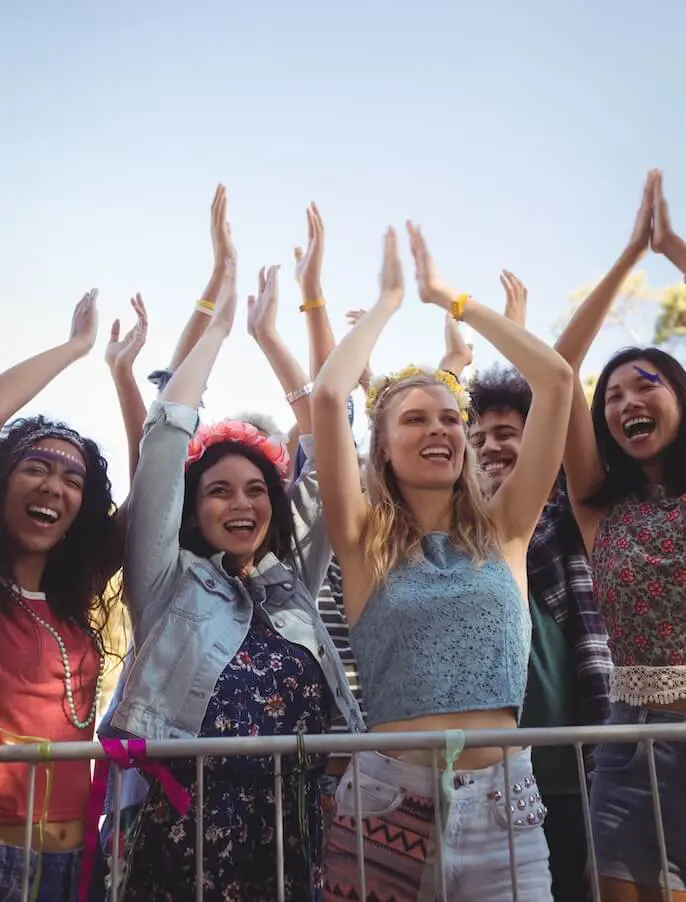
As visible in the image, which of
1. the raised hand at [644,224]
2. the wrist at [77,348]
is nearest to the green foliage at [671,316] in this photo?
the raised hand at [644,224]

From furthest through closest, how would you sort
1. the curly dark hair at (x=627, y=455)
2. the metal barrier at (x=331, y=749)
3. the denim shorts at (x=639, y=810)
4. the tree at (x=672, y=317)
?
the tree at (x=672, y=317), the curly dark hair at (x=627, y=455), the denim shorts at (x=639, y=810), the metal barrier at (x=331, y=749)

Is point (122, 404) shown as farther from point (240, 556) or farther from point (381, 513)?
point (381, 513)

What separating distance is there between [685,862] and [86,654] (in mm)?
1854

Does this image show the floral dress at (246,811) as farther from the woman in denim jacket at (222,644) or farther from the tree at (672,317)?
the tree at (672,317)

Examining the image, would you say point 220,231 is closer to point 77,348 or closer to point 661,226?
point 77,348

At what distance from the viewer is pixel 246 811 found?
7.39 ft

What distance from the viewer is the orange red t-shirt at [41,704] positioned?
2236mm

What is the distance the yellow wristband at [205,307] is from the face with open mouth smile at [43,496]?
1001 millimetres

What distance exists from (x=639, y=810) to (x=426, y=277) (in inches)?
81.0

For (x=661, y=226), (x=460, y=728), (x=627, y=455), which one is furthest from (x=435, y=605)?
(x=661, y=226)

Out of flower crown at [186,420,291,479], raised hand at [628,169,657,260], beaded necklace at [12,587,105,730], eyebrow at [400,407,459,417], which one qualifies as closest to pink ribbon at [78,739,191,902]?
beaded necklace at [12,587,105,730]

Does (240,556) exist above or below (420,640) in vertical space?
above

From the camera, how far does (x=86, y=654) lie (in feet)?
8.34

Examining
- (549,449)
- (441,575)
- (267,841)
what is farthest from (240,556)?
(549,449)
